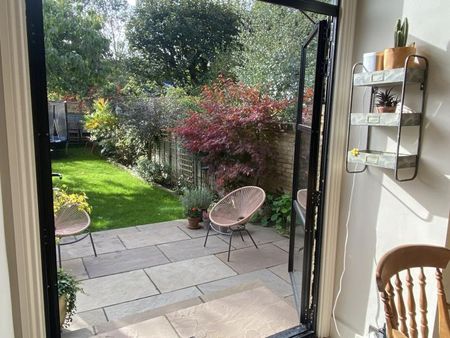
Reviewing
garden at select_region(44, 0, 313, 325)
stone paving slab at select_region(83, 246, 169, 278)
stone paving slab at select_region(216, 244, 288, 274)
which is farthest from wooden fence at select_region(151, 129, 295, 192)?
stone paving slab at select_region(83, 246, 169, 278)

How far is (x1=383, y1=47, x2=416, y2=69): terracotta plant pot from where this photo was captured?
135 cm

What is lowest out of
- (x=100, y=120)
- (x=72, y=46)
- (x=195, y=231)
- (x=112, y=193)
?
(x=195, y=231)

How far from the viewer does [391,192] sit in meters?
1.57

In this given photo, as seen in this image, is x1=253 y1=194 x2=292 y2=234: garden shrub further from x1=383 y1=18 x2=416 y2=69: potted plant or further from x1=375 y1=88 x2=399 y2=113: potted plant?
x1=383 y1=18 x2=416 y2=69: potted plant

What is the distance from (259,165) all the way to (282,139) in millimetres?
465

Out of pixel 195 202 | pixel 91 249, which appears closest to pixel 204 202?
pixel 195 202

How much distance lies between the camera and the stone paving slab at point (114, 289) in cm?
240

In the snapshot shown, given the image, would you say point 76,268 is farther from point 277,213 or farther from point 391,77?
point 391,77

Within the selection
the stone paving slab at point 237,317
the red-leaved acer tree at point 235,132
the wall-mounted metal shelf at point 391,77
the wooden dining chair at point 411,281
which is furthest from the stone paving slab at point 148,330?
the red-leaved acer tree at point 235,132

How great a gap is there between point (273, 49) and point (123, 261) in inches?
140

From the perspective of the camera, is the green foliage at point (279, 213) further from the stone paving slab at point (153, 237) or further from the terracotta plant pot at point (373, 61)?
the terracotta plant pot at point (373, 61)

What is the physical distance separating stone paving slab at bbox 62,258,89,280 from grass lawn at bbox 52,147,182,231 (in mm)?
888

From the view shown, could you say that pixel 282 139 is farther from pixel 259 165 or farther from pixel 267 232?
pixel 267 232

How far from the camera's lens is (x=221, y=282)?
2.75 meters
